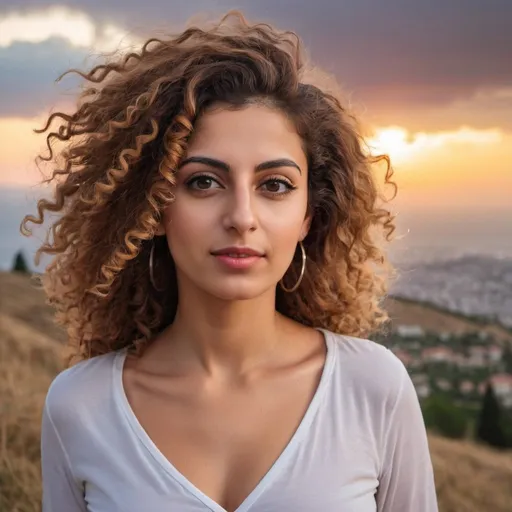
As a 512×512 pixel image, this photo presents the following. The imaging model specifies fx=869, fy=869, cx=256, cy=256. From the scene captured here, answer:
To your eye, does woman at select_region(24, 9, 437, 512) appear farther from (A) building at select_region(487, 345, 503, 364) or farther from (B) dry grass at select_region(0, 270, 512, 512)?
(A) building at select_region(487, 345, 503, 364)

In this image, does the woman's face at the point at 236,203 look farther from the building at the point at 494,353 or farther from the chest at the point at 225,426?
the building at the point at 494,353

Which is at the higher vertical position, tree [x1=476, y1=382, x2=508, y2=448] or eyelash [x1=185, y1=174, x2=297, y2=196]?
eyelash [x1=185, y1=174, x2=297, y2=196]

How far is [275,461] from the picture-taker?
2434 mm

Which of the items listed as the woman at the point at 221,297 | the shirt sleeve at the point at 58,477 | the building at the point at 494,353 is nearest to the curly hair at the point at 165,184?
the woman at the point at 221,297

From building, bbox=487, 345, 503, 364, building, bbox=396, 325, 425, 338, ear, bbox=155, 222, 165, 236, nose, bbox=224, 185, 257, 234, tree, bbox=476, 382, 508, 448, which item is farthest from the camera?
building, bbox=487, 345, 503, 364

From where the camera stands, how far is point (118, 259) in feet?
8.63

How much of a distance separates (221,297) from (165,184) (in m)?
0.35

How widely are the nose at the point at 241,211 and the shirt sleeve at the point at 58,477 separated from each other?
93 cm

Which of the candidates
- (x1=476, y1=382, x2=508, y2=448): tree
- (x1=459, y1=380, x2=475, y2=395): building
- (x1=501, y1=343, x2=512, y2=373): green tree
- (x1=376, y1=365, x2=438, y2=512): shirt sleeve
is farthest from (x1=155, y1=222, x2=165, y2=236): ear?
(x1=501, y1=343, x2=512, y2=373): green tree

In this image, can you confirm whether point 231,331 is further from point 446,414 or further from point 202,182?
point 446,414

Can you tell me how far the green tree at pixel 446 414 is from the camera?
46.0ft

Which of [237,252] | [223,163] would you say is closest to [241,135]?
[223,163]

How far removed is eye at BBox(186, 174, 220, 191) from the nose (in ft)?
0.21

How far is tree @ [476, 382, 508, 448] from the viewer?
14.0m
